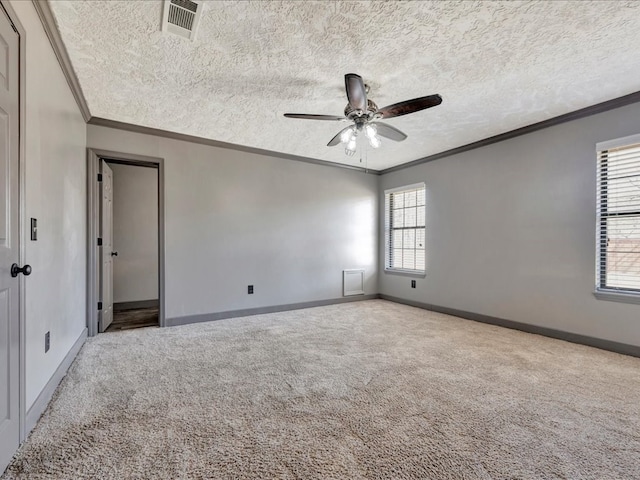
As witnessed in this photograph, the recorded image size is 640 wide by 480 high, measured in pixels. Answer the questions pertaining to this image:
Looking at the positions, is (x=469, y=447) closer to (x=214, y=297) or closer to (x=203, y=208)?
(x=214, y=297)

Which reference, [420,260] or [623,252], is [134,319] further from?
[623,252]

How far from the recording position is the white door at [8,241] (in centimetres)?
142

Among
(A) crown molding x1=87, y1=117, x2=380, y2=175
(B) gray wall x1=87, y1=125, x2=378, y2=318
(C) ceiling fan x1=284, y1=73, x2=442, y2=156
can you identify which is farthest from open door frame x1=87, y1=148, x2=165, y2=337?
(C) ceiling fan x1=284, y1=73, x2=442, y2=156

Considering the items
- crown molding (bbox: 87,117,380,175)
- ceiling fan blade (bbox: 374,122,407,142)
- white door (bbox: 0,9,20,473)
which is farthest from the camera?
crown molding (bbox: 87,117,380,175)

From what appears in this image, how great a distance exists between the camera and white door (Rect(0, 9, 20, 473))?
142cm

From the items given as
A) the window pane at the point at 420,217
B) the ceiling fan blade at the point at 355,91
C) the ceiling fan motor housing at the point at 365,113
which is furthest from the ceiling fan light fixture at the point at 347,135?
the window pane at the point at 420,217

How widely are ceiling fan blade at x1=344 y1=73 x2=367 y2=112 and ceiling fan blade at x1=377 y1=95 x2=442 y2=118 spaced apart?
0.26 m

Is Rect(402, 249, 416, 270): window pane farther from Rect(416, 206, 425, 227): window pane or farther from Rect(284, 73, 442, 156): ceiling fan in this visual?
Rect(284, 73, 442, 156): ceiling fan

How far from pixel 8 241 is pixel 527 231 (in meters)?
4.61

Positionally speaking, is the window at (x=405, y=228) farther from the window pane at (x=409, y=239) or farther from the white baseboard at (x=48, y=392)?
the white baseboard at (x=48, y=392)

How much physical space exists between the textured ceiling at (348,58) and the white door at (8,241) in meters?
0.66

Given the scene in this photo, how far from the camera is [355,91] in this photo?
2.27 metres

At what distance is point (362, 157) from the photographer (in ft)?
16.3

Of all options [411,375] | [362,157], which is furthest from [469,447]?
[362,157]
